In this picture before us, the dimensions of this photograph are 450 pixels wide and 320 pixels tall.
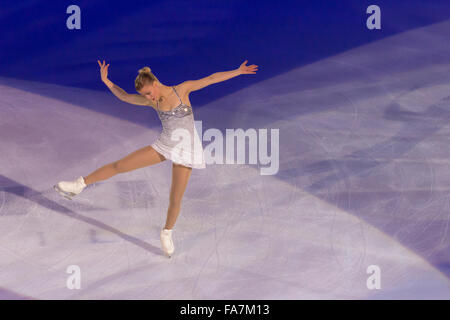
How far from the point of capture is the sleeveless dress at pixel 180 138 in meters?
4.30

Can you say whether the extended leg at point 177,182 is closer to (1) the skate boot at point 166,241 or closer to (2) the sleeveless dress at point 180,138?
(2) the sleeveless dress at point 180,138

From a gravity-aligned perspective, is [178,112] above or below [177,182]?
above

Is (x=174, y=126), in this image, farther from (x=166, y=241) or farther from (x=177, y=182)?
(x=166, y=241)

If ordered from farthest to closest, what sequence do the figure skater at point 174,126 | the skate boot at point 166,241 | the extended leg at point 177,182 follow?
1. the skate boot at point 166,241
2. the extended leg at point 177,182
3. the figure skater at point 174,126

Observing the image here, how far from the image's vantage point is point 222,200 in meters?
5.63

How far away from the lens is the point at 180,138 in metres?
4.34

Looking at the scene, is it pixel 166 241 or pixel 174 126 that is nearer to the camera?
pixel 174 126

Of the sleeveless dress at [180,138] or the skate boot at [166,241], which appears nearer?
the sleeveless dress at [180,138]

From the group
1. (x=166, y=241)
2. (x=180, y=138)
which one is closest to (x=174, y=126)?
(x=180, y=138)

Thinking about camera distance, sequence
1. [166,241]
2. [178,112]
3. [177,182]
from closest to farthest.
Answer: [178,112]
[177,182]
[166,241]

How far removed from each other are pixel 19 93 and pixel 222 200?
10.6 feet

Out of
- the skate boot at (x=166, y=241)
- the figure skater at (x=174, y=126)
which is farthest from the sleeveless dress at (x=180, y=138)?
the skate boot at (x=166, y=241)

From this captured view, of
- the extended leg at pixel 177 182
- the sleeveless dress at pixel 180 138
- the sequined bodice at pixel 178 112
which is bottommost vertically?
the extended leg at pixel 177 182
